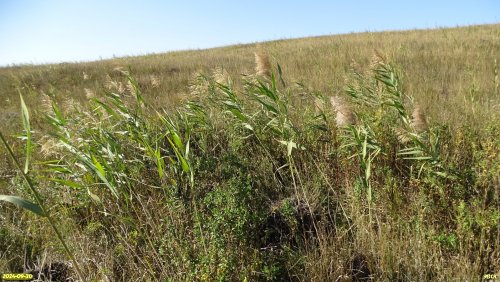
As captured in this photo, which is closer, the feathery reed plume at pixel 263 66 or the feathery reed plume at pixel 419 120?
the feathery reed plume at pixel 419 120

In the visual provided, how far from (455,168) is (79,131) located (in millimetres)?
2841

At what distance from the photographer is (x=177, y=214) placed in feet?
7.36

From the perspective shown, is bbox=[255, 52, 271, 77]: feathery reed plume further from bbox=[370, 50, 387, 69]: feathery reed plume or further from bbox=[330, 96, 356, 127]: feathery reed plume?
bbox=[370, 50, 387, 69]: feathery reed plume

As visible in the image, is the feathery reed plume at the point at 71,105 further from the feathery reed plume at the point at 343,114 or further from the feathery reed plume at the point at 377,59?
the feathery reed plume at the point at 377,59

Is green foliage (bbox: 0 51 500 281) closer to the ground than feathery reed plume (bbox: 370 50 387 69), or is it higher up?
closer to the ground

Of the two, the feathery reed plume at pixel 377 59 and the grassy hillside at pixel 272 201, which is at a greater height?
the feathery reed plume at pixel 377 59

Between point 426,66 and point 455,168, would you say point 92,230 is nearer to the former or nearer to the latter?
point 455,168

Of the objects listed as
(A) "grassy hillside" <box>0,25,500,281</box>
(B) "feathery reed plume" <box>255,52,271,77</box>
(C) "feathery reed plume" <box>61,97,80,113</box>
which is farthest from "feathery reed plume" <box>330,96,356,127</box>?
(C) "feathery reed plume" <box>61,97,80,113</box>

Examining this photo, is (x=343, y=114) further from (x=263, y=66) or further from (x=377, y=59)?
(x=263, y=66)

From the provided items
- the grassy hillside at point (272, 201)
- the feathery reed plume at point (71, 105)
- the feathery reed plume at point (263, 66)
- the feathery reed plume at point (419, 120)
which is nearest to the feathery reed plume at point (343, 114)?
the grassy hillside at point (272, 201)

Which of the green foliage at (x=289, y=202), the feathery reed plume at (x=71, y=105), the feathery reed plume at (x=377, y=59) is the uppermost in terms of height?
the feathery reed plume at (x=377, y=59)

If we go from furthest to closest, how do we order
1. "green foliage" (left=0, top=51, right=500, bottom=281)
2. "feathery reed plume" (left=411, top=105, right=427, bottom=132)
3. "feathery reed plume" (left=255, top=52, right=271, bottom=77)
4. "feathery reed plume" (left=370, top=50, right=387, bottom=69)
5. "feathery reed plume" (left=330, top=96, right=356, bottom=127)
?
"feathery reed plume" (left=255, top=52, right=271, bottom=77) < "feathery reed plume" (left=370, top=50, right=387, bottom=69) < "feathery reed plume" (left=330, top=96, right=356, bottom=127) < "feathery reed plume" (left=411, top=105, right=427, bottom=132) < "green foliage" (left=0, top=51, right=500, bottom=281)

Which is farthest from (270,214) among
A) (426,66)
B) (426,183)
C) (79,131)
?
(426,66)

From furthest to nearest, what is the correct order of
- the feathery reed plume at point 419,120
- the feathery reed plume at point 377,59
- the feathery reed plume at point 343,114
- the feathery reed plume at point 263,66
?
the feathery reed plume at point 263,66 → the feathery reed plume at point 377,59 → the feathery reed plume at point 343,114 → the feathery reed plume at point 419,120
